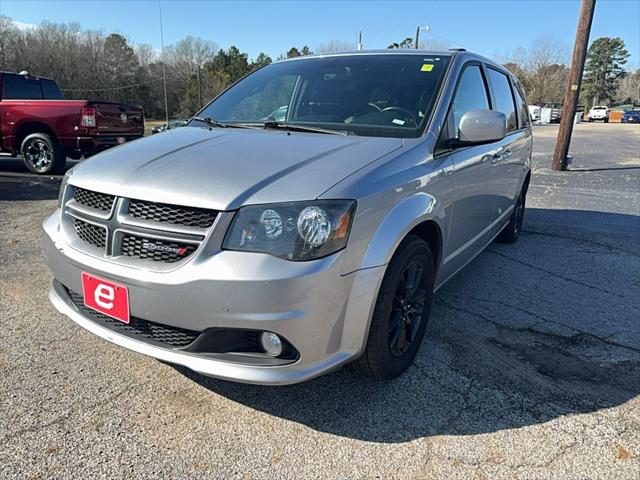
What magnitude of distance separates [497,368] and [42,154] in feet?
29.8

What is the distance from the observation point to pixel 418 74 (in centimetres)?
306

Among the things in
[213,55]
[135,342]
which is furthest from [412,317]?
[213,55]

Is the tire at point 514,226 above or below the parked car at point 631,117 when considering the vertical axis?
below

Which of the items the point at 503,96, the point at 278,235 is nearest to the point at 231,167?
the point at 278,235

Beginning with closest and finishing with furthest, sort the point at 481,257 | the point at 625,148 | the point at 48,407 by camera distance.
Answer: the point at 48,407 → the point at 481,257 → the point at 625,148

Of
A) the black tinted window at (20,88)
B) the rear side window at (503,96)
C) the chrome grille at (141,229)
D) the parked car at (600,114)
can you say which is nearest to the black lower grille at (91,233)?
the chrome grille at (141,229)

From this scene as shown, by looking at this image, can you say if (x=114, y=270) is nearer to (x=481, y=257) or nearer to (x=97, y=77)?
(x=481, y=257)

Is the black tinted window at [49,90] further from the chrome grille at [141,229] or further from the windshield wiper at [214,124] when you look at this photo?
the chrome grille at [141,229]

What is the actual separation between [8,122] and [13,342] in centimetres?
778

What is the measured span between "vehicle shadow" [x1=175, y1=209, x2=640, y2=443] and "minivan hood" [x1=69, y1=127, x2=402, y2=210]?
3.47 feet

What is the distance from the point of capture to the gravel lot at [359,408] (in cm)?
195

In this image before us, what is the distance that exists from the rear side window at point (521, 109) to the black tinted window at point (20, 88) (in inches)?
360

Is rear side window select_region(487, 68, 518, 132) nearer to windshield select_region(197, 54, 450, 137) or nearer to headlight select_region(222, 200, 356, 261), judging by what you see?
windshield select_region(197, 54, 450, 137)

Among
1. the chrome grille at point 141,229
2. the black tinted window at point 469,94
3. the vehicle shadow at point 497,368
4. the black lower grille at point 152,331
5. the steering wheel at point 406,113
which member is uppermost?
the black tinted window at point 469,94
